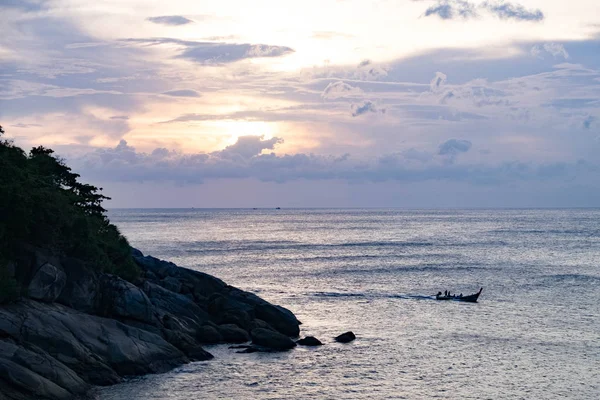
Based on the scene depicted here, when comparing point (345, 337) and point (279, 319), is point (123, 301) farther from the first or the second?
point (345, 337)

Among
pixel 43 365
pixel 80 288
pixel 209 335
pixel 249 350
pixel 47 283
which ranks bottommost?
pixel 249 350

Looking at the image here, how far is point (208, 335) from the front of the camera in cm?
4747

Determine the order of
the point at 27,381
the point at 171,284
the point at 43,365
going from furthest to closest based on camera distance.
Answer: the point at 171,284 < the point at 43,365 < the point at 27,381

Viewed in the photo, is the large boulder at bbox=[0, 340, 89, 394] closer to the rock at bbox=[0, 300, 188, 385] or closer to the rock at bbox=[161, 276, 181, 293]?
the rock at bbox=[0, 300, 188, 385]

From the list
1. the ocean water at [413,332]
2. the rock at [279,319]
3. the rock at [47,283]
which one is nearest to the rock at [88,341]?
the rock at [47,283]

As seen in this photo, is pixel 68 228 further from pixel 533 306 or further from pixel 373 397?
pixel 533 306

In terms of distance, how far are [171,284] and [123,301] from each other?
41.1 ft

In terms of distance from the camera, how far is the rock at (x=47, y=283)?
3816cm

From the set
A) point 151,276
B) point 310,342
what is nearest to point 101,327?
Result: point 310,342

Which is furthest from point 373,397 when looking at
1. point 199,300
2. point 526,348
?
point 199,300

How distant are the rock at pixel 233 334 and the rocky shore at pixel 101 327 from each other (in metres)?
0.07

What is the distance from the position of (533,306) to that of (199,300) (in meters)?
31.9

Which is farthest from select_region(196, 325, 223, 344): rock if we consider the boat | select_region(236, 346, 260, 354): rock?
the boat

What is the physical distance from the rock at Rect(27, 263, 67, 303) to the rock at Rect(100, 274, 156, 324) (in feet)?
9.98
